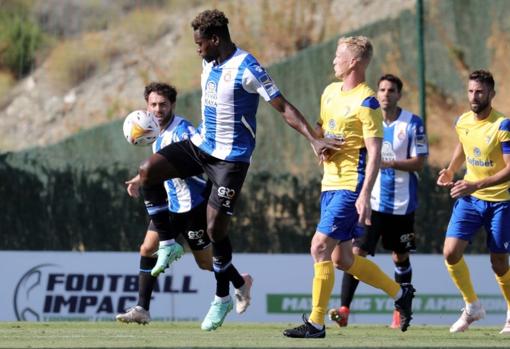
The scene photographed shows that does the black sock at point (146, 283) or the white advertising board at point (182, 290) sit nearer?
the black sock at point (146, 283)

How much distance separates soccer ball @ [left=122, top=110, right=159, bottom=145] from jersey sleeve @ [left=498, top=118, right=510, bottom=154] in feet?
10.4

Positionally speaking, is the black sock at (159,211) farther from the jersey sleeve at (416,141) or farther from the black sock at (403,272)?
A: the jersey sleeve at (416,141)

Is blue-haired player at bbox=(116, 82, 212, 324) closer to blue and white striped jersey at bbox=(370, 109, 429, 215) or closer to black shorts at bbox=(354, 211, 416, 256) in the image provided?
black shorts at bbox=(354, 211, 416, 256)

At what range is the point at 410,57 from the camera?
24172mm

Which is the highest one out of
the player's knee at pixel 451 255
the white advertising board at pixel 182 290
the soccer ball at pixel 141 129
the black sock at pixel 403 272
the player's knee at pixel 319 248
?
the soccer ball at pixel 141 129

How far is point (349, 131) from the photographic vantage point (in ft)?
31.6

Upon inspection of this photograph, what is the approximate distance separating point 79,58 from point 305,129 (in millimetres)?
17908

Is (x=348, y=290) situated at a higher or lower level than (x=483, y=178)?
lower

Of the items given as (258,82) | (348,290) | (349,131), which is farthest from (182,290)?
(349,131)

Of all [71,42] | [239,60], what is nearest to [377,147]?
[239,60]

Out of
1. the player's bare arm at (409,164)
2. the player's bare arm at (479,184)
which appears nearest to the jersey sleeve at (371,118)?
the player's bare arm at (479,184)

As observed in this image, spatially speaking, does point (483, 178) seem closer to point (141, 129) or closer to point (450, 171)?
point (450, 171)

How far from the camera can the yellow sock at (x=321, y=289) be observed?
9508mm

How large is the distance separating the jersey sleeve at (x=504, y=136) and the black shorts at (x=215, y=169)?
99.2 inches
